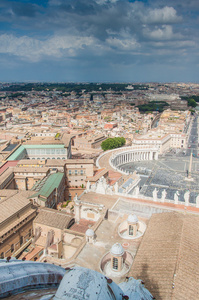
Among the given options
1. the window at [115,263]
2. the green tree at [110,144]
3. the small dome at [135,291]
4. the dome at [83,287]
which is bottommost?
the green tree at [110,144]

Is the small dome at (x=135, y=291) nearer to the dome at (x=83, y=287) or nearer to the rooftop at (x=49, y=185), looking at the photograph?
the dome at (x=83, y=287)

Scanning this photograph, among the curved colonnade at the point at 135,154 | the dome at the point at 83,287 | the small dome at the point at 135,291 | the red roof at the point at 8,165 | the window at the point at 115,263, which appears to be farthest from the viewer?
the curved colonnade at the point at 135,154

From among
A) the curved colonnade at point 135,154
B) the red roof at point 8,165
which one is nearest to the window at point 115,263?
the red roof at point 8,165

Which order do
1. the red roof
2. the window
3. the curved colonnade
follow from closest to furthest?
the window → the red roof → the curved colonnade

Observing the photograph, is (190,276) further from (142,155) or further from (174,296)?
(142,155)

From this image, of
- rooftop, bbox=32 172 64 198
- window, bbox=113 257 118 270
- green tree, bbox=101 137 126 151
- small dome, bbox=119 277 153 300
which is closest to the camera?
small dome, bbox=119 277 153 300

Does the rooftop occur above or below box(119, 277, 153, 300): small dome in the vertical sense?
below

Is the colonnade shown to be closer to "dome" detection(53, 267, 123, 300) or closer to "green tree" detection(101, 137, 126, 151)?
"green tree" detection(101, 137, 126, 151)

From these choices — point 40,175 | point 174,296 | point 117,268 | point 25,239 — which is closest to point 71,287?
point 174,296

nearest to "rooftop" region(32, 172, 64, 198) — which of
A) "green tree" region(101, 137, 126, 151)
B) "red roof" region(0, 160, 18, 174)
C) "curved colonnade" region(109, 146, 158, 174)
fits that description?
"red roof" region(0, 160, 18, 174)
